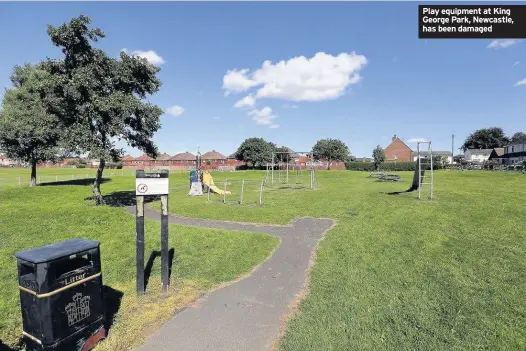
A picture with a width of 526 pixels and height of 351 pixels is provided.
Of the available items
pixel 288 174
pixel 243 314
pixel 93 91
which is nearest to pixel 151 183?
pixel 243 314

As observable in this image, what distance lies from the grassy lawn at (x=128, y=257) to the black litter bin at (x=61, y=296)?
18.7 inches

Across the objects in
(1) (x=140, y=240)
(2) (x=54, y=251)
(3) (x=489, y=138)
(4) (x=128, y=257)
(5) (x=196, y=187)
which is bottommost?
(4) (x=128, y=257)

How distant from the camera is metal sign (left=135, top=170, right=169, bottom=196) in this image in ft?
18.1

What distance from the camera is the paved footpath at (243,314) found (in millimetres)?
4191

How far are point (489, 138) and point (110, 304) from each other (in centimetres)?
13664

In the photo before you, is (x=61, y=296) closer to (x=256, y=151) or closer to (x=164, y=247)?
(x=164, y=247)

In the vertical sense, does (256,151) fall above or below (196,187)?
above

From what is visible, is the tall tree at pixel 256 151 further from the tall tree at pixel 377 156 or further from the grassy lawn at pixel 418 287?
the grassy lawn at pixel 418 287

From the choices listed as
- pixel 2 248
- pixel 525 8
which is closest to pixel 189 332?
pixel 2 248

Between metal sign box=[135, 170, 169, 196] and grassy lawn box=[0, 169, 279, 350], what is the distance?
1.84 meters

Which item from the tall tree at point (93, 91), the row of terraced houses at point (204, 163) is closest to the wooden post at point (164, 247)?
the tall tree at point (93, 91)

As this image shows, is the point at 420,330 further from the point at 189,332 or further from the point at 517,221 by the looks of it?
the point at 517,221

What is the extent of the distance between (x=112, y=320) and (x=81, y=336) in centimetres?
85

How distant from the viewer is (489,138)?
11219cm
